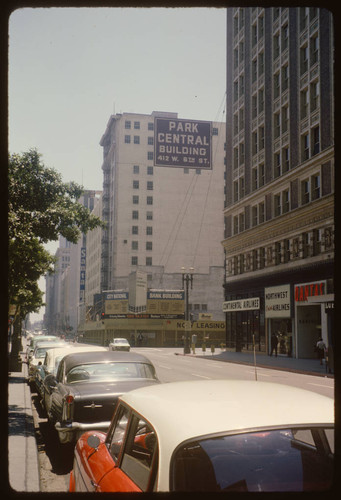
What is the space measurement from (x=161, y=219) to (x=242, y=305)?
52529mm

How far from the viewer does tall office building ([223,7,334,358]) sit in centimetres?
3528

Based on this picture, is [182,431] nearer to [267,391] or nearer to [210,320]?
[267,391]

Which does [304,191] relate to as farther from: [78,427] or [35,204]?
[78,427]

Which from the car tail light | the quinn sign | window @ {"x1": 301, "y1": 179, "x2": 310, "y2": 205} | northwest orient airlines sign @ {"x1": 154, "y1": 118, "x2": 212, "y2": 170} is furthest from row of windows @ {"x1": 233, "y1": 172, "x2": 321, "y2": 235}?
the car tail light

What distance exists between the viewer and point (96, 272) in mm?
119562

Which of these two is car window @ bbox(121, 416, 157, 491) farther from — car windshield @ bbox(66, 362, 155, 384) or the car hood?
car windshield @ bbox(66, 362, 155, 384)

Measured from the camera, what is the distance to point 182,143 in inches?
778

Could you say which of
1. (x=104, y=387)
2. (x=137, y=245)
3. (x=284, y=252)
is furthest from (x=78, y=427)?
(x=137, y=245)

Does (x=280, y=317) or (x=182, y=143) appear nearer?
(x=182, y=143)

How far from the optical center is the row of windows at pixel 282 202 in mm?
36444

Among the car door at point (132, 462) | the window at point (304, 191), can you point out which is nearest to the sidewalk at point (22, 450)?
the car door at point (132, 462)

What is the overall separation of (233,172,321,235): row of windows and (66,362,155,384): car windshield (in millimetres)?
28834

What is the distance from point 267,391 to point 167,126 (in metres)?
16.6

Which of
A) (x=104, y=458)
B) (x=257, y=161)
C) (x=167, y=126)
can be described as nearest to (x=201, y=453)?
(x=104, y=458)
